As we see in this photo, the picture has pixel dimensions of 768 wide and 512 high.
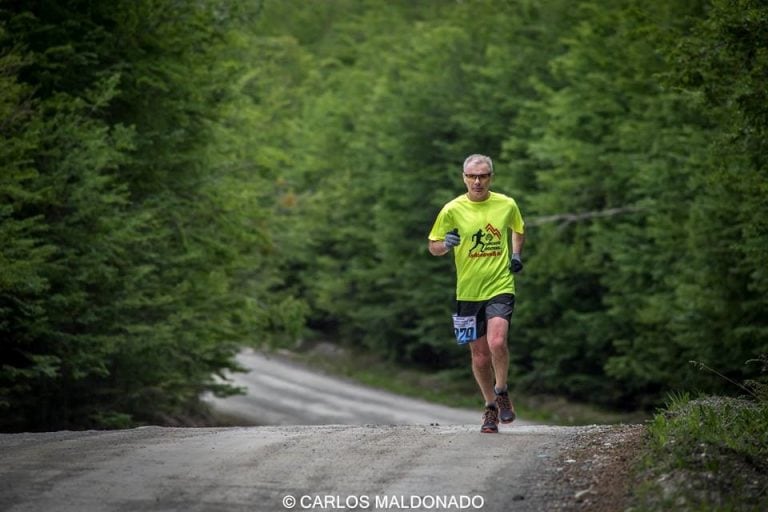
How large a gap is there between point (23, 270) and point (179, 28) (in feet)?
23.9

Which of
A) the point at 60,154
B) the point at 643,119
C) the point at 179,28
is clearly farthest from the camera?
the point at 643,119

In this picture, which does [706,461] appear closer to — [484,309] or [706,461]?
[706,461]

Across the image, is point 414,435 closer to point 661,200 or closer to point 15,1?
point 15,1

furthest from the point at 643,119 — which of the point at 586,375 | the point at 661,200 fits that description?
the point at 586,375

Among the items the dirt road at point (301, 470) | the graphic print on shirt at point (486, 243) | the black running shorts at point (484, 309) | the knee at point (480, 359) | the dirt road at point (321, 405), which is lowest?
the dirt road at point (321, 405)

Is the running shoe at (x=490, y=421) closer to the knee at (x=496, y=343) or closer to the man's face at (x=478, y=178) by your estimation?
the knee at (x=496, y=343)

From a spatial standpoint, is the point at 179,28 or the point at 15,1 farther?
the point at 179,28

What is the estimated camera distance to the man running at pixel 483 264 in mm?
11172

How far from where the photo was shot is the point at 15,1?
19.3 m

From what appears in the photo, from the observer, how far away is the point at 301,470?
31.6 feet

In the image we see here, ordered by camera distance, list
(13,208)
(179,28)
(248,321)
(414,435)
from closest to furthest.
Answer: (414,435) < (13,208) < (179,28) < (248,321)

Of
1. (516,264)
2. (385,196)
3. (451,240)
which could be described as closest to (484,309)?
(516,264)

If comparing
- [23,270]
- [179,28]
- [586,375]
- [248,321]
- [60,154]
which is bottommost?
[586,375]

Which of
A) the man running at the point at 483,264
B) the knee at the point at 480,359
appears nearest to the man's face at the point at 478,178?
the man running at the point at 483,264
